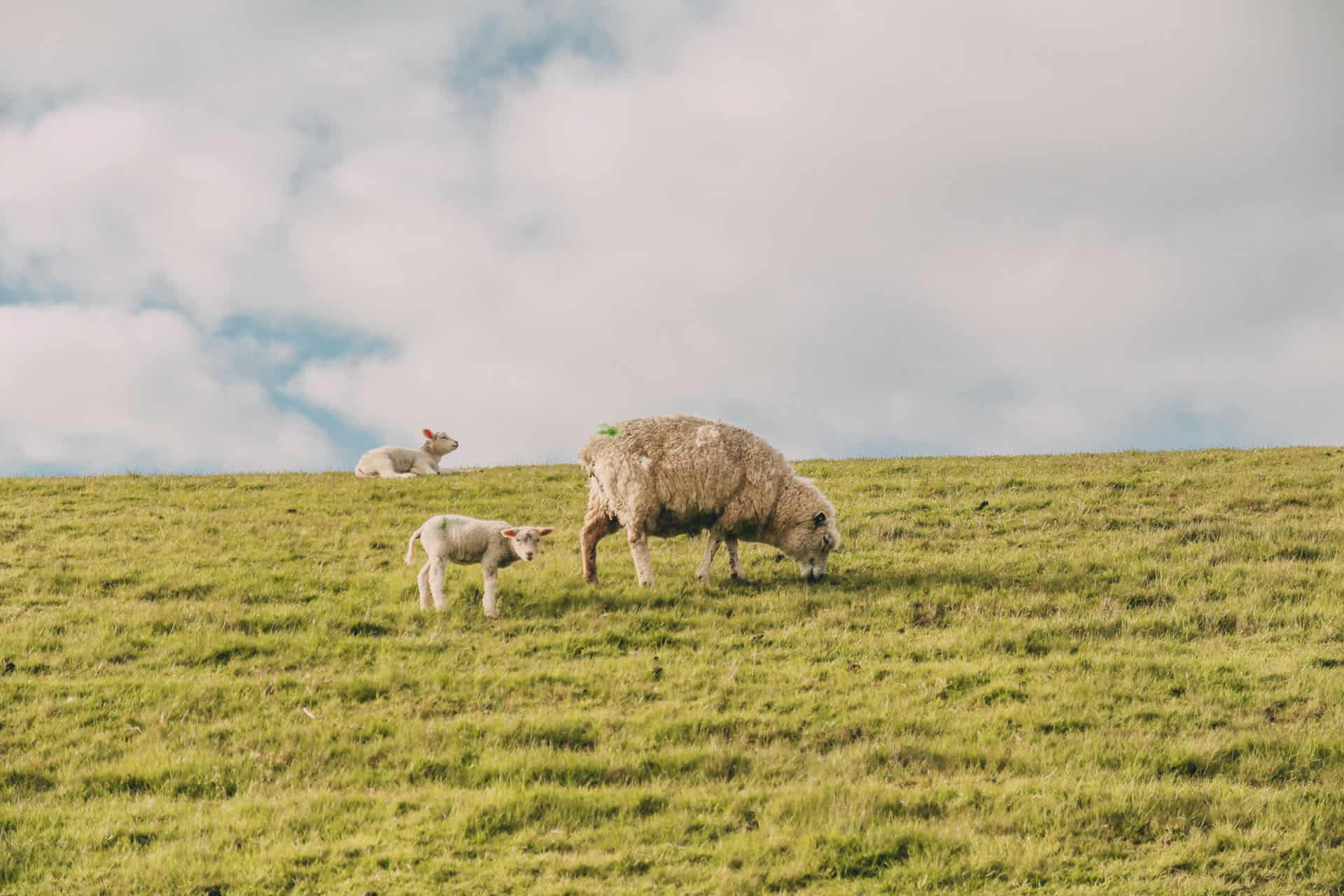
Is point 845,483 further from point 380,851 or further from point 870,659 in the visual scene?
point 380,851

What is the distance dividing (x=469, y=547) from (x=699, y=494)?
3504 mm

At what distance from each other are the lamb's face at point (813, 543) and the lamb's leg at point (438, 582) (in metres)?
5.28

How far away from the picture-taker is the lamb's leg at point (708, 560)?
18.2 m

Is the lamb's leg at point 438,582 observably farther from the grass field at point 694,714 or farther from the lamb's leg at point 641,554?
the lamb's leg at point 641,554

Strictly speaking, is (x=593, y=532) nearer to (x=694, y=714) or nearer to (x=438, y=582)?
(x=438, y=582)

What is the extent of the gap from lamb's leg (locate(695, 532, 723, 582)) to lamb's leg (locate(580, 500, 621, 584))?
4.63 feet

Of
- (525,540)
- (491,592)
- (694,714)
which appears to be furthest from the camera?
(491,592)

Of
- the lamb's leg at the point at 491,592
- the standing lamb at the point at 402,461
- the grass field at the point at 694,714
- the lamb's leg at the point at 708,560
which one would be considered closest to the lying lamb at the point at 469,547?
the lamb's leg at the point at 491,592

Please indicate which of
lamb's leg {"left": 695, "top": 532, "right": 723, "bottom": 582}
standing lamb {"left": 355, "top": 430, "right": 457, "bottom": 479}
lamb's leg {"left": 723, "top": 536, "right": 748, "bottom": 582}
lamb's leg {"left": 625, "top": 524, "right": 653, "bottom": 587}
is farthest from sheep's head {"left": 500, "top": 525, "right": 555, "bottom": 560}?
standing lamb {"left": 355, "top": 430, "right": 457, "bottom": 479}

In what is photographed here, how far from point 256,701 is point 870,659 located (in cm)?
736

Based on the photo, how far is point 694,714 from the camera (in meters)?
12.8

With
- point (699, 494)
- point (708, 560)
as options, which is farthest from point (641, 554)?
point (699, 494)

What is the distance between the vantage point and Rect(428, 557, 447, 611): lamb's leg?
54.6ft

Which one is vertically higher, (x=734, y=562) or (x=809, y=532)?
(x=809, y=532)
